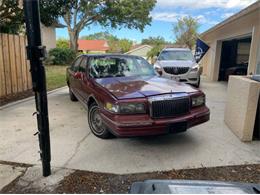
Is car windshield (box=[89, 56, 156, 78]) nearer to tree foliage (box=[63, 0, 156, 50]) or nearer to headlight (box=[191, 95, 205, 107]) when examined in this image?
headlight (box=[191, 95, 205, 107])

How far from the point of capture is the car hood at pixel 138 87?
391 cm

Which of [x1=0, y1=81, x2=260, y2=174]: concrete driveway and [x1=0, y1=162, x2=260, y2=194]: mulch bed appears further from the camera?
[x1=0, y1=81, x2=260, y2=174]: concrete driveway

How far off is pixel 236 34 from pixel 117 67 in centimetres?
751

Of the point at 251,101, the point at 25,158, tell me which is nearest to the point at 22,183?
the point at 25,158

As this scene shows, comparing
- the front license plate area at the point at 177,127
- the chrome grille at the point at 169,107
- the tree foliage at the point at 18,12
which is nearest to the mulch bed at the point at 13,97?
A: the tree foliage at the point at 18,12

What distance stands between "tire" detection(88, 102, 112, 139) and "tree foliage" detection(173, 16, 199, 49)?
32.2 meters

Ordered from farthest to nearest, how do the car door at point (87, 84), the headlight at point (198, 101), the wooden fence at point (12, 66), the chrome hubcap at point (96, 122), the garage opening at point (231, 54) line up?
the garage opening at point (231, 54) < the wooden fence at point (12, 66) < the car door at point (87, 84) < the chrome hubcap at point (96, 122) < the headlight at point (198, 101)

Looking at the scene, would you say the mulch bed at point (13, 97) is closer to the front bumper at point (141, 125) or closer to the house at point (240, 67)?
the front bumper at point (141, 125)

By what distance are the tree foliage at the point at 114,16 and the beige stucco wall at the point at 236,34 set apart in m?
9.92

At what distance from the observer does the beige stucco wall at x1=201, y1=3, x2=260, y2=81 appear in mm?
8398

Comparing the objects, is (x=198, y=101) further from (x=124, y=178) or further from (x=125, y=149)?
(x=124, y=178)

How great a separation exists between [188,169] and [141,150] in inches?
36.2

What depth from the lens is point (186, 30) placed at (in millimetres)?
36375

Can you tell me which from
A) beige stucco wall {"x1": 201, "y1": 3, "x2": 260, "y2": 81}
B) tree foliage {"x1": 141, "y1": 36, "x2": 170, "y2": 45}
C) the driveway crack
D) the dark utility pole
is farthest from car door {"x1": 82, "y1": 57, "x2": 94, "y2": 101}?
tree foliage {"x1": 141, "y1": 36, "x2": 170, "y2": 45}
